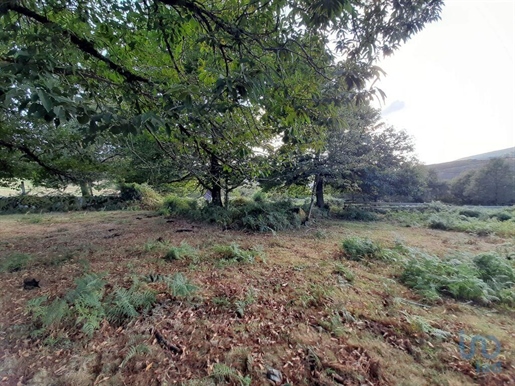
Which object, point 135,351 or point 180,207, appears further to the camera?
point 180,207

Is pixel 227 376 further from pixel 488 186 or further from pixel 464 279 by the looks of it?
pixel 488 186

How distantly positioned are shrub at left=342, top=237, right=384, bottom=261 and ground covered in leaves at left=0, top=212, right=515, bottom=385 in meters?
0.50

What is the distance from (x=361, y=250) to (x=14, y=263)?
596 centimetres

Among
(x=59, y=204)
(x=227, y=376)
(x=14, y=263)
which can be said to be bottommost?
(x=227, y=376)

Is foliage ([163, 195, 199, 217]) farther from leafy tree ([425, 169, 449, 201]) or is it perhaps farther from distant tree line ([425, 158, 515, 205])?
leafy tree ([425, 169, 449, 201])

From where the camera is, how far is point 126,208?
40.7 ft

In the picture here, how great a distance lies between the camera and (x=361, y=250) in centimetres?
476

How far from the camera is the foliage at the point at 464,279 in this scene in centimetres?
317

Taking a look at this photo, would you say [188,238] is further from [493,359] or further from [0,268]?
[493,359]

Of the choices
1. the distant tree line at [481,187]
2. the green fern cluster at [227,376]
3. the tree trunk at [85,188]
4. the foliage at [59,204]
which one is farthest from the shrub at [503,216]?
the foliage at [59,204]

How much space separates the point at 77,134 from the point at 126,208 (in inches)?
355

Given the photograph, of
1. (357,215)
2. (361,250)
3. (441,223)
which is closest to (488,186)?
(441,223)

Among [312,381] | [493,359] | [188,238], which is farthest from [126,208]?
[493,359]

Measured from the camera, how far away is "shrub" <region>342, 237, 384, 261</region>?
4.68 m
